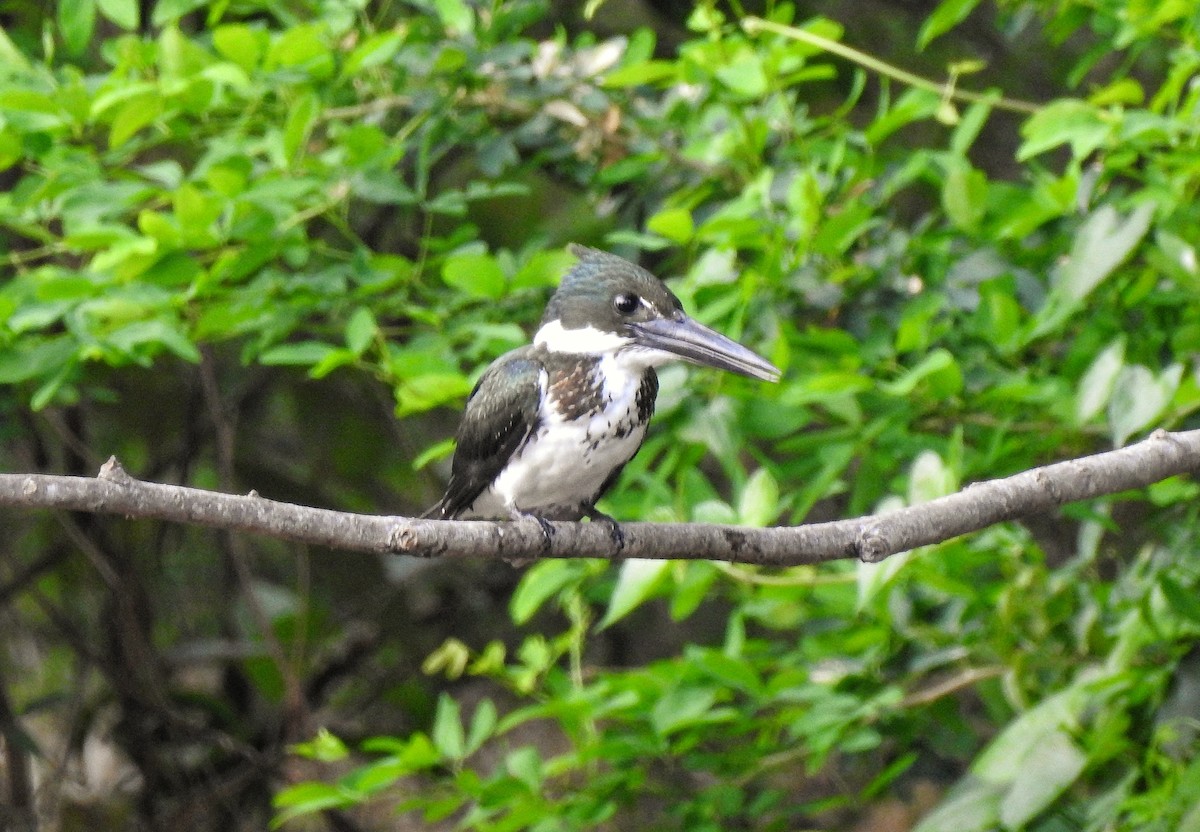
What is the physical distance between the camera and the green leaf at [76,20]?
2578 millimetres

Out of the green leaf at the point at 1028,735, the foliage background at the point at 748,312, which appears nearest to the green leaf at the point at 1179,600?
the foliage background at the point at 748,312

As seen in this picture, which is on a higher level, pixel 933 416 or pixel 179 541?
pixel 933 416

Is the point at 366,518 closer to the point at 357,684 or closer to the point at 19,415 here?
the point at 19,415

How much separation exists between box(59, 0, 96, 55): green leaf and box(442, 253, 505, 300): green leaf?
2.57ft

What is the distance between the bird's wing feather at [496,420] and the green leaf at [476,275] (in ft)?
0.42

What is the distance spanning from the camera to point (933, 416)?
2.58 metres

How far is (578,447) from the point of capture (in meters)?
2.26

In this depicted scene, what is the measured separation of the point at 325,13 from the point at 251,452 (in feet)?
6.01

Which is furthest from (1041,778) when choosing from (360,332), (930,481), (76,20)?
(76,20)

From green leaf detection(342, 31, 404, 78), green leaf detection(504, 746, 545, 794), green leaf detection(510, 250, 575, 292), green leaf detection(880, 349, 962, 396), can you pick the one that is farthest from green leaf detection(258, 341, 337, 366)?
green leaf detection(880, 349, 962, 396)

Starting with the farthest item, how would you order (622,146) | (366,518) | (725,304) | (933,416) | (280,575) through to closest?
1. (280,575)
2. (622,146)
3. (933,416)
4. (725,304)
5. (366,518)

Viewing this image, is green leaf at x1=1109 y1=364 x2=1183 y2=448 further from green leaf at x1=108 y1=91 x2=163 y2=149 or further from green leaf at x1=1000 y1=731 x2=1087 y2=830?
green leaf at x1=108 y1=91 x2=163 y2=149

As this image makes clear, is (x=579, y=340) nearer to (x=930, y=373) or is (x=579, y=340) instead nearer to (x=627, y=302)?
(x=627, y=302)

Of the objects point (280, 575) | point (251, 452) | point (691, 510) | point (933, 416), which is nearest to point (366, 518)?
point (691, 510)
